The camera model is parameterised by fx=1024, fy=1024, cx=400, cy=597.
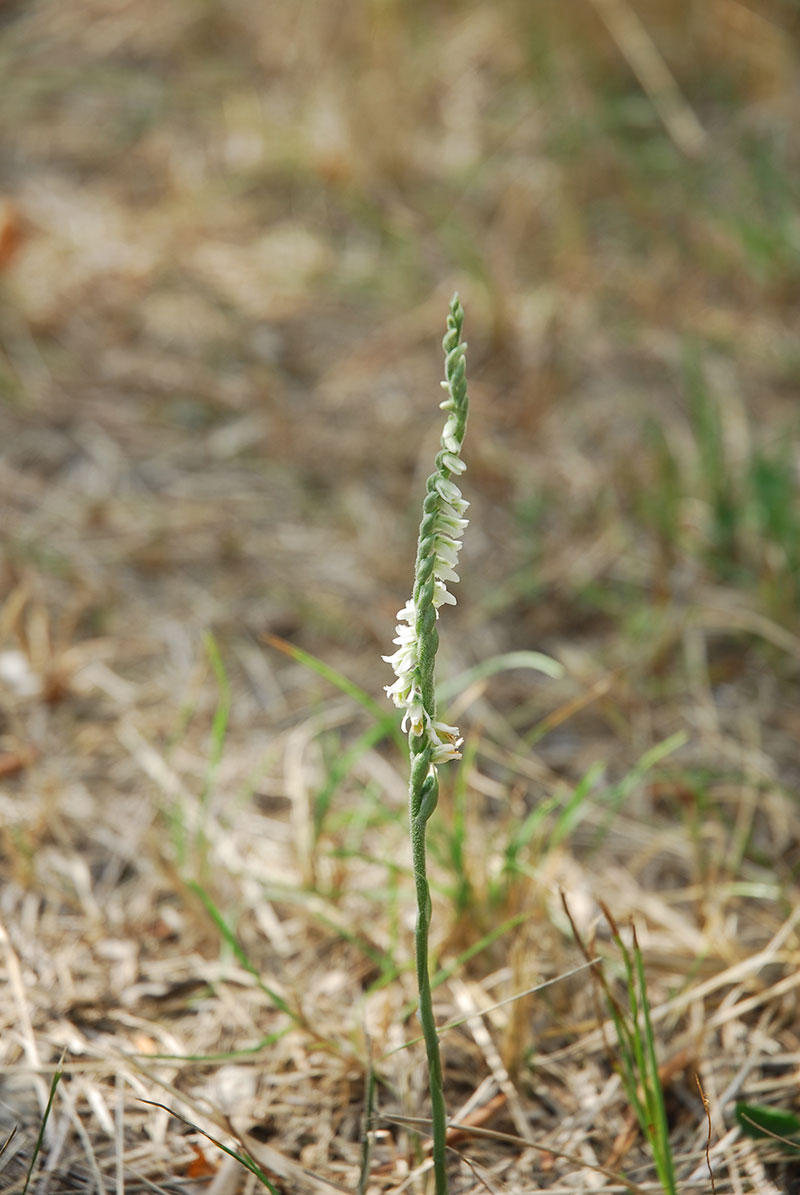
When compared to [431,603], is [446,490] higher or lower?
higher

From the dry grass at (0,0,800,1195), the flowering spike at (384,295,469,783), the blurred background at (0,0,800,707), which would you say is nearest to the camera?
the flowering spike at (384,295,469,783)

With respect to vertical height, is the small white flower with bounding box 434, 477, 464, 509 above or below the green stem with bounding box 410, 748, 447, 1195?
above

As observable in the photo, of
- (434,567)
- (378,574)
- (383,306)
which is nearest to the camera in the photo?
(434,567)

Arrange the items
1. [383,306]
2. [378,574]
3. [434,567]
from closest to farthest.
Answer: [434,567], [378,574], [383,306]

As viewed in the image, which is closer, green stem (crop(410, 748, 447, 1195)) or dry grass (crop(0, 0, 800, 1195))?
green stem (crop(410, 748, 447, 1195))

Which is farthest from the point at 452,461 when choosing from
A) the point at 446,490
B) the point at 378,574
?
the point at 378,574

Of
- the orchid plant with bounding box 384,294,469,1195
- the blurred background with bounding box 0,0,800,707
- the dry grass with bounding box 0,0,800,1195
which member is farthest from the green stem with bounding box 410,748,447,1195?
the blurred background with bounding box 0,0,800,707

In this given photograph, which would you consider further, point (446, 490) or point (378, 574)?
point (378, 574)

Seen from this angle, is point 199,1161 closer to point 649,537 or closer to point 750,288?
point 649,537

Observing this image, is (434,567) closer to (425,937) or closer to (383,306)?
(425,937)

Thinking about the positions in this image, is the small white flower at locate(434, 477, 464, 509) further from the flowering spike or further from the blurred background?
the blurred background
